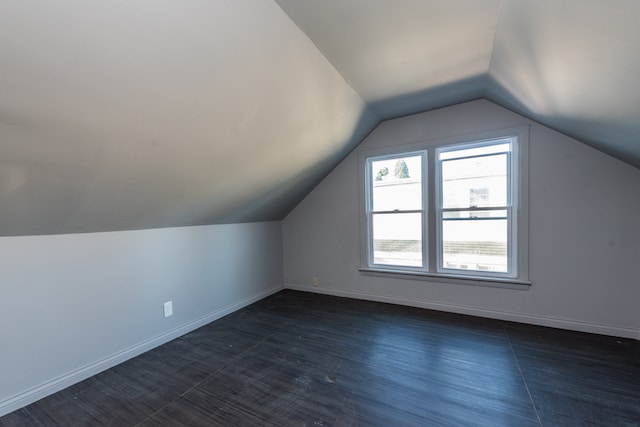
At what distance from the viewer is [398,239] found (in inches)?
139

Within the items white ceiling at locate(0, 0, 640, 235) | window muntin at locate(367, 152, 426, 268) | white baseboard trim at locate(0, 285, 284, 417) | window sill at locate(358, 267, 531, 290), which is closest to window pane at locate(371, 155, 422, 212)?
window muntin at locate(367, 152, 426, 268)

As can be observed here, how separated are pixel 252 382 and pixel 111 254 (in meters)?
1.58

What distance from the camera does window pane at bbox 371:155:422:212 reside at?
3.40 metres

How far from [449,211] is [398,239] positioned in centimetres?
72

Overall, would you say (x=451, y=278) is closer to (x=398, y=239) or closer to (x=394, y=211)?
(x=398, y=239)

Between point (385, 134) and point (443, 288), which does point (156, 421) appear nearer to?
point (443, 288)

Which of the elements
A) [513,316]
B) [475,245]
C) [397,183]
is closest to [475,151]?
[397,183]

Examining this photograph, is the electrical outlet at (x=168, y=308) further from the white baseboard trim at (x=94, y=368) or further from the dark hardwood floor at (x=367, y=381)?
the dark hardwood floor at (x=367, y=381)

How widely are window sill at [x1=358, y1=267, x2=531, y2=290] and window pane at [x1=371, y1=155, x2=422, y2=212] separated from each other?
0.84 meters

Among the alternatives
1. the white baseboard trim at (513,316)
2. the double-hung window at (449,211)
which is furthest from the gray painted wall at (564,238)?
the double-hung window at (449,211)

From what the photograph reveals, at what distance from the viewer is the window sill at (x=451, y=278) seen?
283 centimetres

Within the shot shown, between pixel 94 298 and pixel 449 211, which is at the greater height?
pixel 449 211

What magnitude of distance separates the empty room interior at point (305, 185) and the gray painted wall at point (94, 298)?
0.01 meters

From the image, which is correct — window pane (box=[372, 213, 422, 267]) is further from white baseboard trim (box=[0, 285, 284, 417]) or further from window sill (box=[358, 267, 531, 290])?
white baseboard trim (box=[0, 285, 284, 417])
